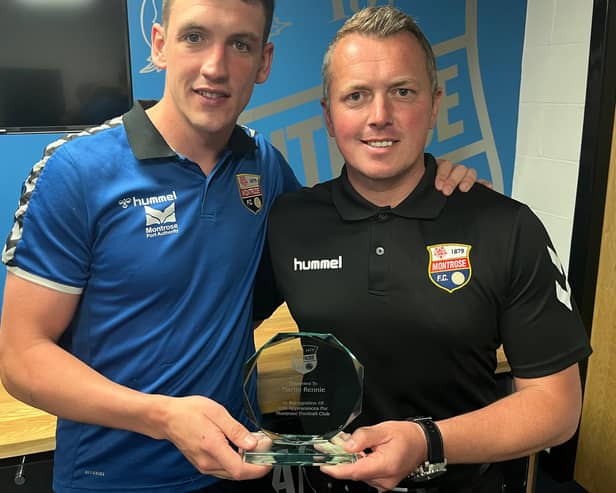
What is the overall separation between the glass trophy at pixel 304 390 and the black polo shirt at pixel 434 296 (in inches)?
5.3

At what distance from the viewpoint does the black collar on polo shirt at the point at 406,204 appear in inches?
48.1

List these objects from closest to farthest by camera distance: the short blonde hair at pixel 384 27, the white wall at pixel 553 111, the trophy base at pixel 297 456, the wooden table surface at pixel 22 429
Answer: the trophy base at pixel 297 456 → the short blonde hair at pixel 384 27 → the wooden table surface at pixel 22 429 → the white wall at pixel 553 111

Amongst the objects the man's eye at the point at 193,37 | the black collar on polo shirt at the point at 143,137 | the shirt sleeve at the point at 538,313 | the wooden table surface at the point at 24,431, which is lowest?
the wooden table surface at the point at 24,431

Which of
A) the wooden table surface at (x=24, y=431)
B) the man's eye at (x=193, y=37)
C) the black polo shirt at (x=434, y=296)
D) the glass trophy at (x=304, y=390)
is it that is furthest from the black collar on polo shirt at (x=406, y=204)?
the wooden table surface at (x=24, y=431)

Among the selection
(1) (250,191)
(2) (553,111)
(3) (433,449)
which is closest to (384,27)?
(1) (250,191)

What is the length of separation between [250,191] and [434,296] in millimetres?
441

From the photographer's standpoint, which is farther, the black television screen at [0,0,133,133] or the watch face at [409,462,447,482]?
the black television screen at [0,0,133,133]

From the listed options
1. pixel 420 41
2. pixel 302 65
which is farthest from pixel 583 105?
pixel 420 41

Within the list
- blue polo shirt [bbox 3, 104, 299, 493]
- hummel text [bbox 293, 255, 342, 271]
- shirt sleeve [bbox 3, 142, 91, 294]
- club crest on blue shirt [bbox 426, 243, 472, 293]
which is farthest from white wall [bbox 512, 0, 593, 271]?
shirt sleeve [bbox 3, 142, 91, 294]

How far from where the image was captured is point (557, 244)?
2680mm

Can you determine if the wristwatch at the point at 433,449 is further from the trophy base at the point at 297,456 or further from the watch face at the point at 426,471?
the trophy base at the point at 297,456

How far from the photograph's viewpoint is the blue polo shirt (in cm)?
108

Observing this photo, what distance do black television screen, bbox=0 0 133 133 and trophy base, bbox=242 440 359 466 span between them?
1.61 metres

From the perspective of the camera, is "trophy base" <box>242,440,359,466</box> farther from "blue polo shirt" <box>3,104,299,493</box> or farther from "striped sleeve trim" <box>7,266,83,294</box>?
"striped sleeve trim" <box>7,266,83,294</box>
